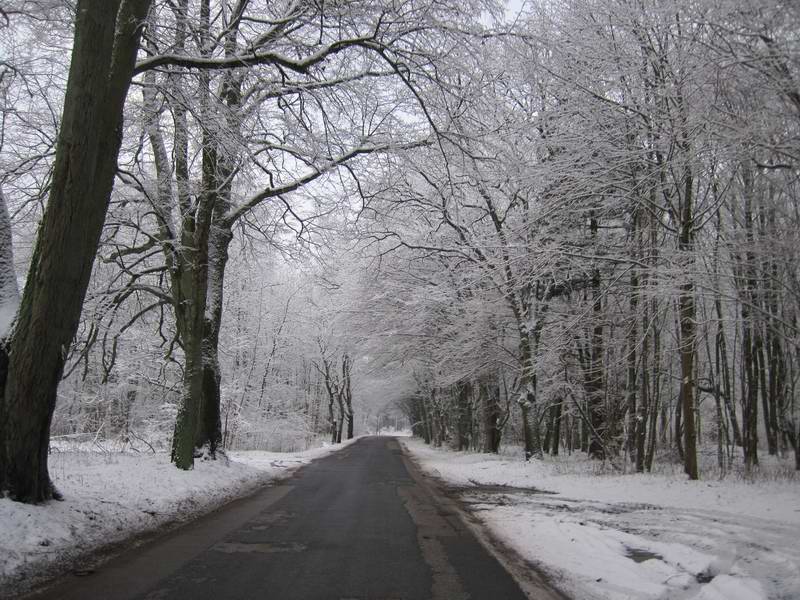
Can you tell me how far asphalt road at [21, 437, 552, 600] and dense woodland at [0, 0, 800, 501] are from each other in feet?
5.96

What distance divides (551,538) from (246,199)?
10.1m

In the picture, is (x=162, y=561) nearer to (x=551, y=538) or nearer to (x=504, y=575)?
(x=504, y=575)

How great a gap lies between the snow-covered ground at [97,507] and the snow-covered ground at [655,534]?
4.22 metres

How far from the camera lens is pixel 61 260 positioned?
18.7ft

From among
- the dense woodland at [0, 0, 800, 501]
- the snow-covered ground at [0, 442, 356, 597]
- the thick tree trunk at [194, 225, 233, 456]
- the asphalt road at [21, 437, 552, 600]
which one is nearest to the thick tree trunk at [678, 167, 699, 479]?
the dense woodland at [0, 0, 800, 501]

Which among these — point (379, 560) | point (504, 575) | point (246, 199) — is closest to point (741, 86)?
point (504, 575)

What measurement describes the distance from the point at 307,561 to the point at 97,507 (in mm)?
2803

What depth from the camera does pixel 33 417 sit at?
18.3 feet

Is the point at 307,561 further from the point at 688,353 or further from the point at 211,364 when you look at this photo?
the point at 688,353

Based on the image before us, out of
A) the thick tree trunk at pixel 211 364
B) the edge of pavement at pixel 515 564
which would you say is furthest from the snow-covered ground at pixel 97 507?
the edge of pavement at pixel 515 564

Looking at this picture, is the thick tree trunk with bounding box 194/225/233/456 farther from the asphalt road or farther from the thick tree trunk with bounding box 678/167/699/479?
the thick tree trunk with bounding box 678/167/699/479

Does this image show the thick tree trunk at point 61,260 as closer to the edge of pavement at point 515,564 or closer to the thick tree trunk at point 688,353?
the edge of pavement at point 515,564

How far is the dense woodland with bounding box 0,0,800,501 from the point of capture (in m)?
6.08

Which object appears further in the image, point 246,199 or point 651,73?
point 246,199
